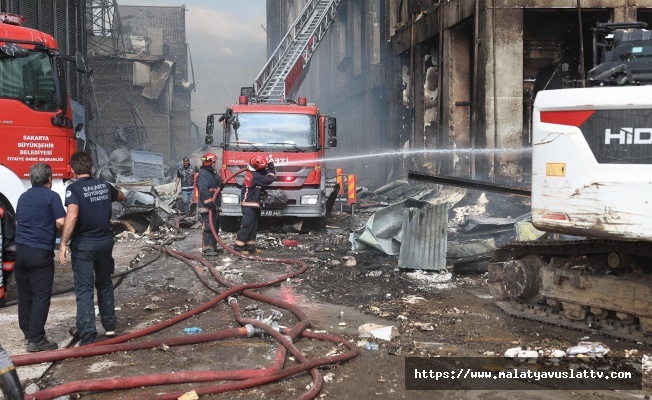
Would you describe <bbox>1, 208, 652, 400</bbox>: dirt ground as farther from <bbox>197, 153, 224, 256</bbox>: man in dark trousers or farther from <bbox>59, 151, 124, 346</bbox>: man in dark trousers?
<bbox>197, 153, 224, 256</bbox>: man in dark trousers

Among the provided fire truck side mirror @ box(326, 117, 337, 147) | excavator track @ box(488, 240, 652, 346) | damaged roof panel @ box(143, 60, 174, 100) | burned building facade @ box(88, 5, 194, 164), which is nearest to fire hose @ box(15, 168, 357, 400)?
excavator track @ box(488, 240, 652, 346)

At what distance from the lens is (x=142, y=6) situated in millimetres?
50625

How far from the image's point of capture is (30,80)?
9.28 m

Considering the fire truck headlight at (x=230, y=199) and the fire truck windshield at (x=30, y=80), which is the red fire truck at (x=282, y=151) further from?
the fire truck windshield at (x=30, y=80)

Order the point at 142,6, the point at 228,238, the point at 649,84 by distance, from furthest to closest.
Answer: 1. the point at 142,6
2. the point at 228,238
3. the point at 649,84

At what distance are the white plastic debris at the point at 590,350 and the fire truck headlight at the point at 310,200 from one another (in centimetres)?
872

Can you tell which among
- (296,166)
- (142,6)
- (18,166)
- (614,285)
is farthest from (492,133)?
(142,6)

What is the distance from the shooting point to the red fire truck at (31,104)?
A: 9.05 m

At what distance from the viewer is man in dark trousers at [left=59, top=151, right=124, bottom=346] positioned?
242 inches

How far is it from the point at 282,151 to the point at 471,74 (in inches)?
269

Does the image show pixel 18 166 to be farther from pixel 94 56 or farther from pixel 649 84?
pixel 94 56

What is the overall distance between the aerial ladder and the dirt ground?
1185cm

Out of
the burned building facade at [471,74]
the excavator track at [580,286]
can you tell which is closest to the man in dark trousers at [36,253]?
the excavator track at [580,286]

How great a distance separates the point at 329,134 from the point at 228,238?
328 centimetres
